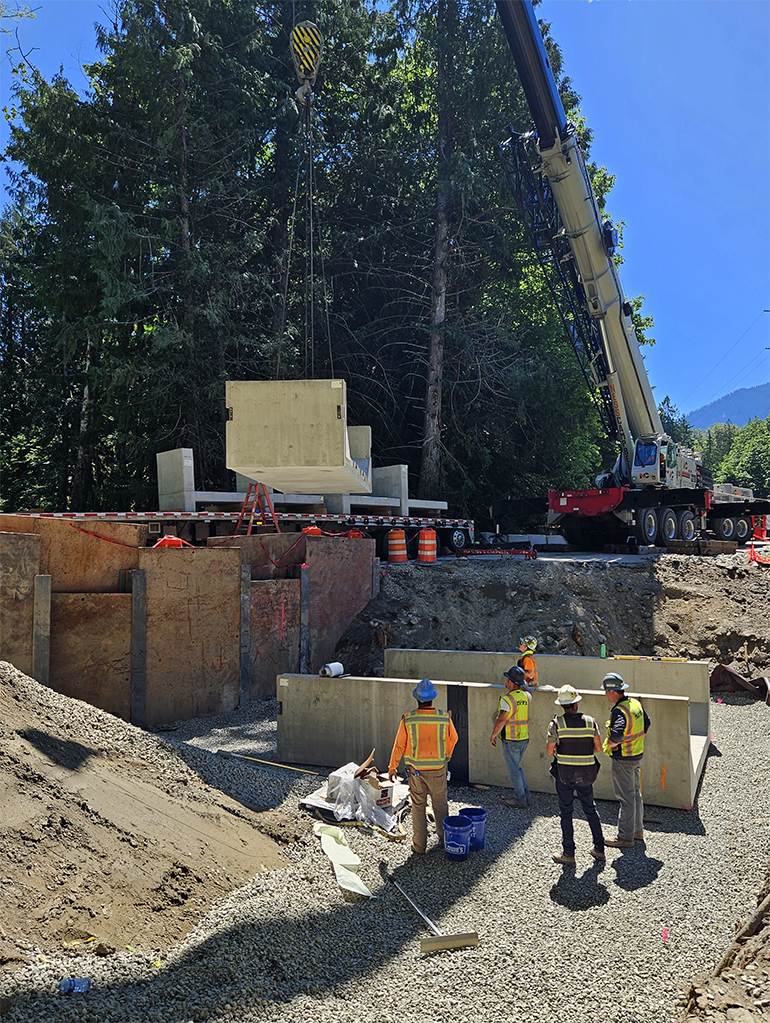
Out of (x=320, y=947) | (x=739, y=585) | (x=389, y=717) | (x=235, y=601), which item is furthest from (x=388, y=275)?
(x=320, y=947)

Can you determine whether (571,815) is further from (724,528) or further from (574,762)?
(724,528)

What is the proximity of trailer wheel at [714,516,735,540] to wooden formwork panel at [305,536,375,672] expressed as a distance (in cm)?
1367

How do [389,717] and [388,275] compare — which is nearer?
[389,717]

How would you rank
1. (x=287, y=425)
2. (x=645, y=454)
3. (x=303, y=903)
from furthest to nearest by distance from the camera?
(x=645, y=454)
(x=287, y=425)
(x=303, y=903)

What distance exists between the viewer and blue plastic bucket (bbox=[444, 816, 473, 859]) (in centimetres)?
622

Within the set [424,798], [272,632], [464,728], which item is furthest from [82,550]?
[424,798]

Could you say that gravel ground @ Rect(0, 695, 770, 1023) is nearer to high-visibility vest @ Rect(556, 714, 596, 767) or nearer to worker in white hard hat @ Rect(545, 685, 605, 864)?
worker in white hard hat @ Rect(545, 685, 605, 864)

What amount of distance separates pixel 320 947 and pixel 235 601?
21.7ft

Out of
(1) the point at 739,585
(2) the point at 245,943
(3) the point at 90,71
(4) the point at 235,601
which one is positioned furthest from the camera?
(3) the point at 90,71

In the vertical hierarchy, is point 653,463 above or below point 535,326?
below

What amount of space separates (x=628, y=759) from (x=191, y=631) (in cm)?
614

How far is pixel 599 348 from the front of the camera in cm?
1991

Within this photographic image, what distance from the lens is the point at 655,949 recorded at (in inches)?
191

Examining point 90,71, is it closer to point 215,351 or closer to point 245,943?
point 215,351
